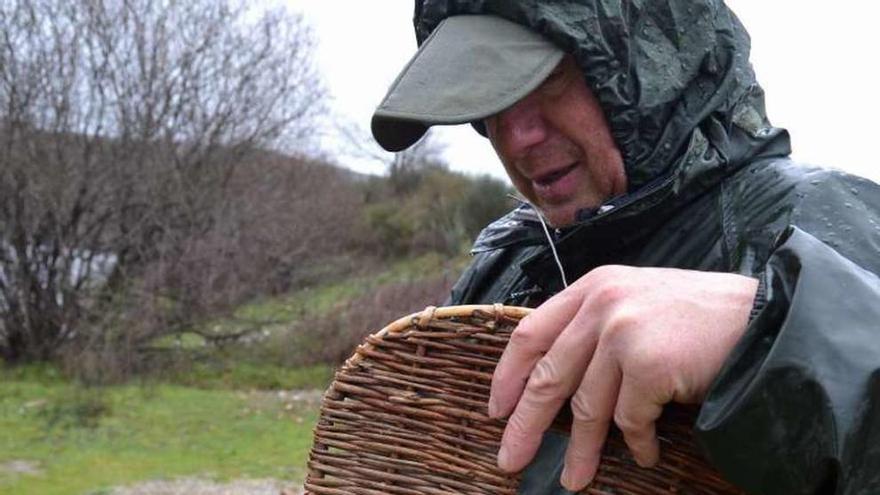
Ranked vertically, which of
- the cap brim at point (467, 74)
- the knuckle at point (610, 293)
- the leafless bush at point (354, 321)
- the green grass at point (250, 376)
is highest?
the cap brim at point (467, 74)

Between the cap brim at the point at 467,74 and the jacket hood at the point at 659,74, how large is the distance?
0.14 feet

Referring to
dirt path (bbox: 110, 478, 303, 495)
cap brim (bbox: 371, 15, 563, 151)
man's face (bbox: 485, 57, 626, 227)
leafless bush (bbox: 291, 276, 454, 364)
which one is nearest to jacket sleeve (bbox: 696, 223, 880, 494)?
cap brim (bbox: 371, 15, 563, 151)

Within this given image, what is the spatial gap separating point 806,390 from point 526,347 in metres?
0.39

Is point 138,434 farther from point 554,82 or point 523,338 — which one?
point 523,338

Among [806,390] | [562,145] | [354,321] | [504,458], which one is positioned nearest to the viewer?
[806,390]

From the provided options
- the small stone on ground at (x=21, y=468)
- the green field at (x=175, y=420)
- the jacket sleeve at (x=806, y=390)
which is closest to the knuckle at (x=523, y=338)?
the jacket sleeve at (x=806, y=390)

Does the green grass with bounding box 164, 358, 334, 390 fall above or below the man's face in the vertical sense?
below

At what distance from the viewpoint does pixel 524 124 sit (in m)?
1.95

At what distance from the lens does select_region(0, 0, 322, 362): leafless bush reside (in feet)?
50.6

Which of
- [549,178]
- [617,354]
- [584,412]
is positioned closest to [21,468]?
[549,178]

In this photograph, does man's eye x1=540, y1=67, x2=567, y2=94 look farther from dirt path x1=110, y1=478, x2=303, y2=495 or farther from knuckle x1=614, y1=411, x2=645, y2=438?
dirt path x1=110, y1=478, x2=303, y2=495

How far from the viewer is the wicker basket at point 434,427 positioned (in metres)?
1.34

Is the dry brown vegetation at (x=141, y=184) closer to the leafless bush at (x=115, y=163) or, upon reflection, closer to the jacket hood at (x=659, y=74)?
the leafless bush at (x=115, y=163)

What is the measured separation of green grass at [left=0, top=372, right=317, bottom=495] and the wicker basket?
7930 millimetres
